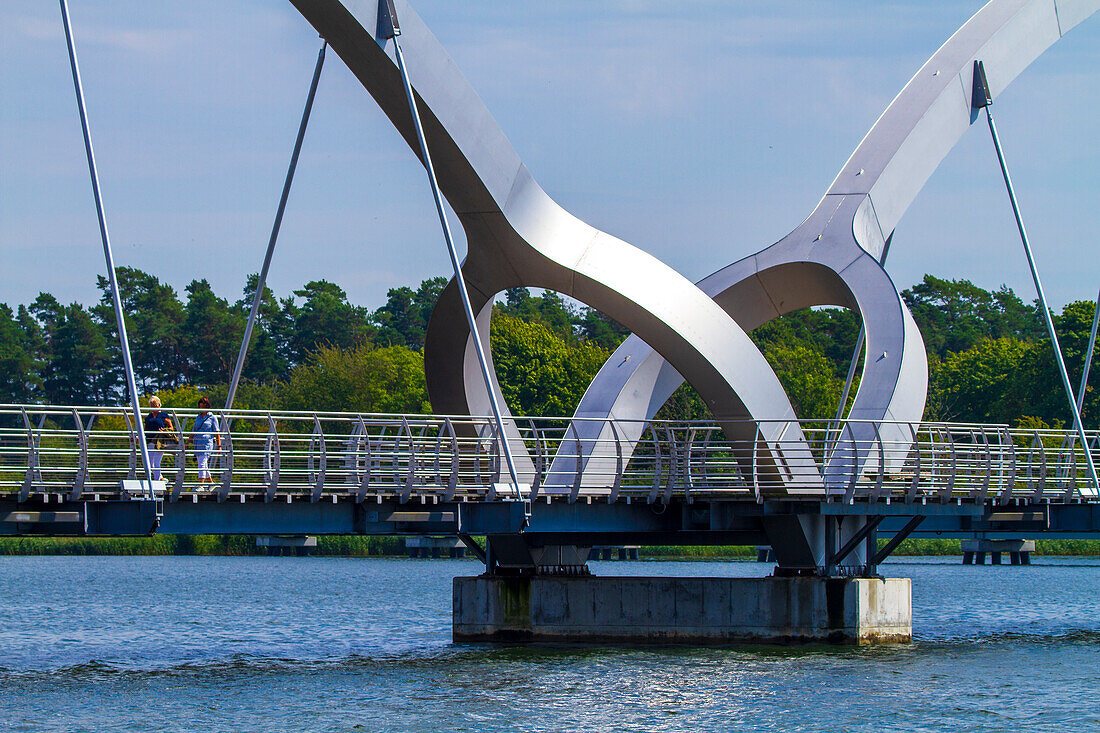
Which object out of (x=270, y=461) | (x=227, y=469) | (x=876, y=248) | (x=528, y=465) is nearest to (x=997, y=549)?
(x=876, y=248)

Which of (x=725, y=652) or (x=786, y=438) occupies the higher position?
(x=786, y=438)

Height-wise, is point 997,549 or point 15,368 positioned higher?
point 15,368

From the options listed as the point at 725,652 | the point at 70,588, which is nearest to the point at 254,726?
the point at 725,652

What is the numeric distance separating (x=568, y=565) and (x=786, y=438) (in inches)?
219

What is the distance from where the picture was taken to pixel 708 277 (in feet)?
137

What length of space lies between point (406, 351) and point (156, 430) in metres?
84.2

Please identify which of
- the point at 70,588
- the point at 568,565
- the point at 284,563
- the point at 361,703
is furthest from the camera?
the point at 284,563

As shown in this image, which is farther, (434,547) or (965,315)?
(965,315)

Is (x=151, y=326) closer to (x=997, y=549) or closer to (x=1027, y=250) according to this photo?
(x=997, y=549)

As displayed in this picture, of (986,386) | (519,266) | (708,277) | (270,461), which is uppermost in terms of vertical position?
(986,386)

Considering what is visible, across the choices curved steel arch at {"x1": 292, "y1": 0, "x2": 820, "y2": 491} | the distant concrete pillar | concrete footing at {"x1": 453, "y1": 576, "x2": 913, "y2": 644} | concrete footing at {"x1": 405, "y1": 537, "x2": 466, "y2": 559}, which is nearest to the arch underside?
curved steel arch at {"x1": 292, "y1": 0, "x2": 820, "y2": 491}

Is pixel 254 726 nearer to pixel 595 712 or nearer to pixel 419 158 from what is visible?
pixel 595 712

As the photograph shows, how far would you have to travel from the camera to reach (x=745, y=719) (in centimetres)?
2714

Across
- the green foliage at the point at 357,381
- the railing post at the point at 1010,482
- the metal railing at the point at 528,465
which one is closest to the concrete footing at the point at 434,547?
the green foliage at the point at 357,381
